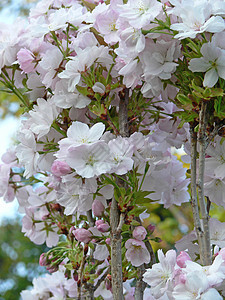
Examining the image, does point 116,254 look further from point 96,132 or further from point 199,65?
point 199,65

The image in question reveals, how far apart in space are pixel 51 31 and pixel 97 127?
0.22 meters

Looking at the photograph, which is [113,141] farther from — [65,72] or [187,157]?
[187,157]

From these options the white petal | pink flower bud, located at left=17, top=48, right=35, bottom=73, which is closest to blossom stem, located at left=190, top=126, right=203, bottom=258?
the white petal

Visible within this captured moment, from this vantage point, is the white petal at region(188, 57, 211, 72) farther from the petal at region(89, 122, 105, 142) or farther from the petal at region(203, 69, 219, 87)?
the petal at region(89, 122, 105, 142)

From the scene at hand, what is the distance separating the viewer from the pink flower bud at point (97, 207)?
0.87m

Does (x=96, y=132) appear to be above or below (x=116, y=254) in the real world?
above

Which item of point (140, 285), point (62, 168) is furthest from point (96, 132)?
point (140, 285)

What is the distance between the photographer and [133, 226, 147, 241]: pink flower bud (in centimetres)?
87

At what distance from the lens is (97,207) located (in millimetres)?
871

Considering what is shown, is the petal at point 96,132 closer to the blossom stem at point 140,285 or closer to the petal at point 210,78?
the petal at point 210,78

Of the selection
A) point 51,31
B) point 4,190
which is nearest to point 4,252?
point 4,190

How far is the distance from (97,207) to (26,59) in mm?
297

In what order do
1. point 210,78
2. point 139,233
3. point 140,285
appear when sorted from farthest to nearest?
point 140,285 < point 139,233 < point 210,78

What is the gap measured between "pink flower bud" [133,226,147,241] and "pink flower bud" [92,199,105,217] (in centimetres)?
7
